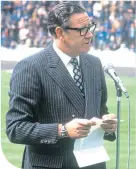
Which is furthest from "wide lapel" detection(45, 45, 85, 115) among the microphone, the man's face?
the microphone

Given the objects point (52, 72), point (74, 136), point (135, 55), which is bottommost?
point (135, 55)

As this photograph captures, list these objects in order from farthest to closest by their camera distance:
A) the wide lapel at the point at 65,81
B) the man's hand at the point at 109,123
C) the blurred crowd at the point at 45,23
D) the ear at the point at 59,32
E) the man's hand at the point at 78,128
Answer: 1. the blurred crowd at the point at 45,23
2. the ear at the point at 59,32
3. the wide lapel at the point at 65,81
4. the man's hand at the point at 109,123
5. the man's hand at the point at 78,128

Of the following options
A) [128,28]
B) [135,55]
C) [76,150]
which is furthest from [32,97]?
[128,28]

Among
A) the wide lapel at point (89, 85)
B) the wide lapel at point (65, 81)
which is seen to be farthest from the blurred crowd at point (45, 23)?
the wide lapel at point (65, 81)

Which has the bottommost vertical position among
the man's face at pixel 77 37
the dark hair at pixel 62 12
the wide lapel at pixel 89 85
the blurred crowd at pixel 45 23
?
the blurred crowd at pixel 45 23

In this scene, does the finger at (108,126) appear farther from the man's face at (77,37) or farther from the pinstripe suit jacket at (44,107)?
the man's face at (77,37)

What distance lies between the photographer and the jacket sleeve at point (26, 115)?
3314mm

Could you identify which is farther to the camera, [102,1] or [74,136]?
[102,1]

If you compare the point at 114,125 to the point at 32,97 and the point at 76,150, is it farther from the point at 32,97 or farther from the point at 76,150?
the point at 32,97

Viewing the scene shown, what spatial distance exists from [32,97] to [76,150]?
36 cm

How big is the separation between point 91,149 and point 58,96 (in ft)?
1.10

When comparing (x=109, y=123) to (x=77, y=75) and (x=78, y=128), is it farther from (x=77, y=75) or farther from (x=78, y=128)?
(x=77, y=75)

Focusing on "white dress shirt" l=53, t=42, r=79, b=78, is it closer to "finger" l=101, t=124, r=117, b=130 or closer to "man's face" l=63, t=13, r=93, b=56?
"man's face" l=63, t=13, r=93, b=56

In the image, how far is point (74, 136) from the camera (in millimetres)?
3223
